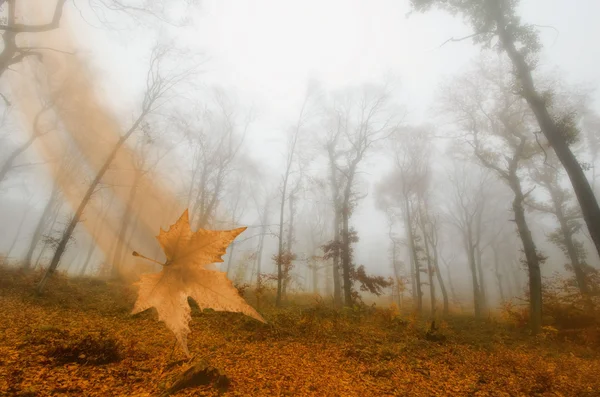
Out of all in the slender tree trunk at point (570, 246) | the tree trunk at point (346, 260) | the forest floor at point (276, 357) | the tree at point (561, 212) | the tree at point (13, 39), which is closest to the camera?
the forest floor at point (276, 357)

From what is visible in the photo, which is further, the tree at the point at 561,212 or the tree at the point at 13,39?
the tree at the point at 561,212

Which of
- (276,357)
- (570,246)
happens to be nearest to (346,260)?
(276,357)

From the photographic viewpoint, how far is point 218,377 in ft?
13.7

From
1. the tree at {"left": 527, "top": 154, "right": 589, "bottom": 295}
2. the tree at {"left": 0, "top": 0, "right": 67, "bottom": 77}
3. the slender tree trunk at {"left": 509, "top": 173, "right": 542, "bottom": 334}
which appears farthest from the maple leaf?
the tree at {"left": 527, "top": 154, "right": 589, "bottom": 295}

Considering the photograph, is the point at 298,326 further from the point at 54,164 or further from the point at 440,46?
the point at 54,164

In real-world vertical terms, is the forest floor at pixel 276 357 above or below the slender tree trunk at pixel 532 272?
below

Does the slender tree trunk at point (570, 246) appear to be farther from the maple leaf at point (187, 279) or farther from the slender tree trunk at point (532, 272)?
the maple leaf at point (187, 279)

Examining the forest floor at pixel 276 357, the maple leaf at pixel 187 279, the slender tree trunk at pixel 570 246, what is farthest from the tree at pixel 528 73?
the slender tree trunk at pixel 570 246

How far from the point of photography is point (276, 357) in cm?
570

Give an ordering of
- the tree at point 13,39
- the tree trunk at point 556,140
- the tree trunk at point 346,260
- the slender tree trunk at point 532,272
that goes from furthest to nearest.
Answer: the tree trunk at point 346,260 → the slender tree trunk at point 532,272 → the tree at point 13,39 → the tree trunk at point 556,140

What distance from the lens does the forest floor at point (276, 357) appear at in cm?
401

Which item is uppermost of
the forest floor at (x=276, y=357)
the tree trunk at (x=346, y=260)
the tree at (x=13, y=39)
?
the tree at (x=13, y=39)

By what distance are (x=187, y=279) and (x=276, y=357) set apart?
4.94 meters

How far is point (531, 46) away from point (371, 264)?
69.4 m
